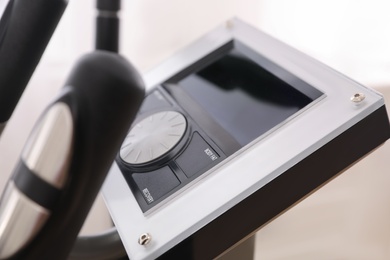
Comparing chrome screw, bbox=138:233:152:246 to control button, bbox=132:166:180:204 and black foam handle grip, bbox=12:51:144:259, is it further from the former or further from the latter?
black foam handle grip, bbox=12:51:144:259

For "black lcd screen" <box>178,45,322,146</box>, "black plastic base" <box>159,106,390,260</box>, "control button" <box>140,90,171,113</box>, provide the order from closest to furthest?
"black plastic base" <box>159,106,390,260</box> < "black lcd screen" <box>178,45,322,146</box> < "control button" <box>140,90,171,113</box>

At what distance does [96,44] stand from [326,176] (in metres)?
0.31

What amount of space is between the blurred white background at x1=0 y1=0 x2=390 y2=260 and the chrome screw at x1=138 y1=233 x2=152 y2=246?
1.81 feet

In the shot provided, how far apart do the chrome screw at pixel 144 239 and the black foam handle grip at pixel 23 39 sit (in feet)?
0.69

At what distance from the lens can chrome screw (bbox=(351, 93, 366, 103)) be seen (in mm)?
549

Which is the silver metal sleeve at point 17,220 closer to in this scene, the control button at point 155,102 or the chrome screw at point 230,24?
the control button at point 155,102

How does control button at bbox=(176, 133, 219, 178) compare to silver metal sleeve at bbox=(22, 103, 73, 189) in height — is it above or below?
below

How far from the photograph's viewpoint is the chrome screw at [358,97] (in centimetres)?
55

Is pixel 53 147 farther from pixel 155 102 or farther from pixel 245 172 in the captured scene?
pixel 155 102

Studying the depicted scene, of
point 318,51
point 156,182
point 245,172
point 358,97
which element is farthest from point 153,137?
point 318,51

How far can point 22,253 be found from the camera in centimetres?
32

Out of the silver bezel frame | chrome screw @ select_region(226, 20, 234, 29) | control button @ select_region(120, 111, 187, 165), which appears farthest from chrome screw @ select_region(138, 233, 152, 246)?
chrome screw @ select_region(226, 20, 234, 29)

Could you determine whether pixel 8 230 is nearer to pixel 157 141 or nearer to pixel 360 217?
pixel 157 141

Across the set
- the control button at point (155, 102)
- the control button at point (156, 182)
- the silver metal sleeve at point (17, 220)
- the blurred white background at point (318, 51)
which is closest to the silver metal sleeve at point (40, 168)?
the silver metal sleeve at point (17, 220)
